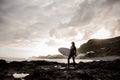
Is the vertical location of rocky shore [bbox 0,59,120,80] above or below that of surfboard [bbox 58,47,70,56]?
below

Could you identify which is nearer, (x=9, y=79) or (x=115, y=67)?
(x=9, y=79)

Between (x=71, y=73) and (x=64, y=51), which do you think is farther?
(x=64, y=51)

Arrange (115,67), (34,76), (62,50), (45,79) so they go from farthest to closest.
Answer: (62,50)
(115,67)
(34,76)
(45,79)

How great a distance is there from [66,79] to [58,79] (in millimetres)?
647

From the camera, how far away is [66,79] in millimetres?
12477

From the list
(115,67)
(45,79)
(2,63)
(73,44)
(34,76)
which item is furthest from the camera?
(2,63)

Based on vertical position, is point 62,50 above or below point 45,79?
above

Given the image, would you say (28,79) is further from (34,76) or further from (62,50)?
(62,50)

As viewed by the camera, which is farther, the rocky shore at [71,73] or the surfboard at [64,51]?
the surfboard at [64,51]

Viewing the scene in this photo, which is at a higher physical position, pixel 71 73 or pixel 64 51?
pixel 64 51

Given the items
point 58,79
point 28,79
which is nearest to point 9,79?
point 28,79

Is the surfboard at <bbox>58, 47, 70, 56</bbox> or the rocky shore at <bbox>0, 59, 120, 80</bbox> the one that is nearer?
the rocky shore at <bbox>0, 59, 120, 80</bbox>

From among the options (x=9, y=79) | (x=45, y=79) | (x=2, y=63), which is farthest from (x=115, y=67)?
(x=2, y=63)

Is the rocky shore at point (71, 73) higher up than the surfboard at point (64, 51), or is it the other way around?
the surfboard at point (64, 51)
